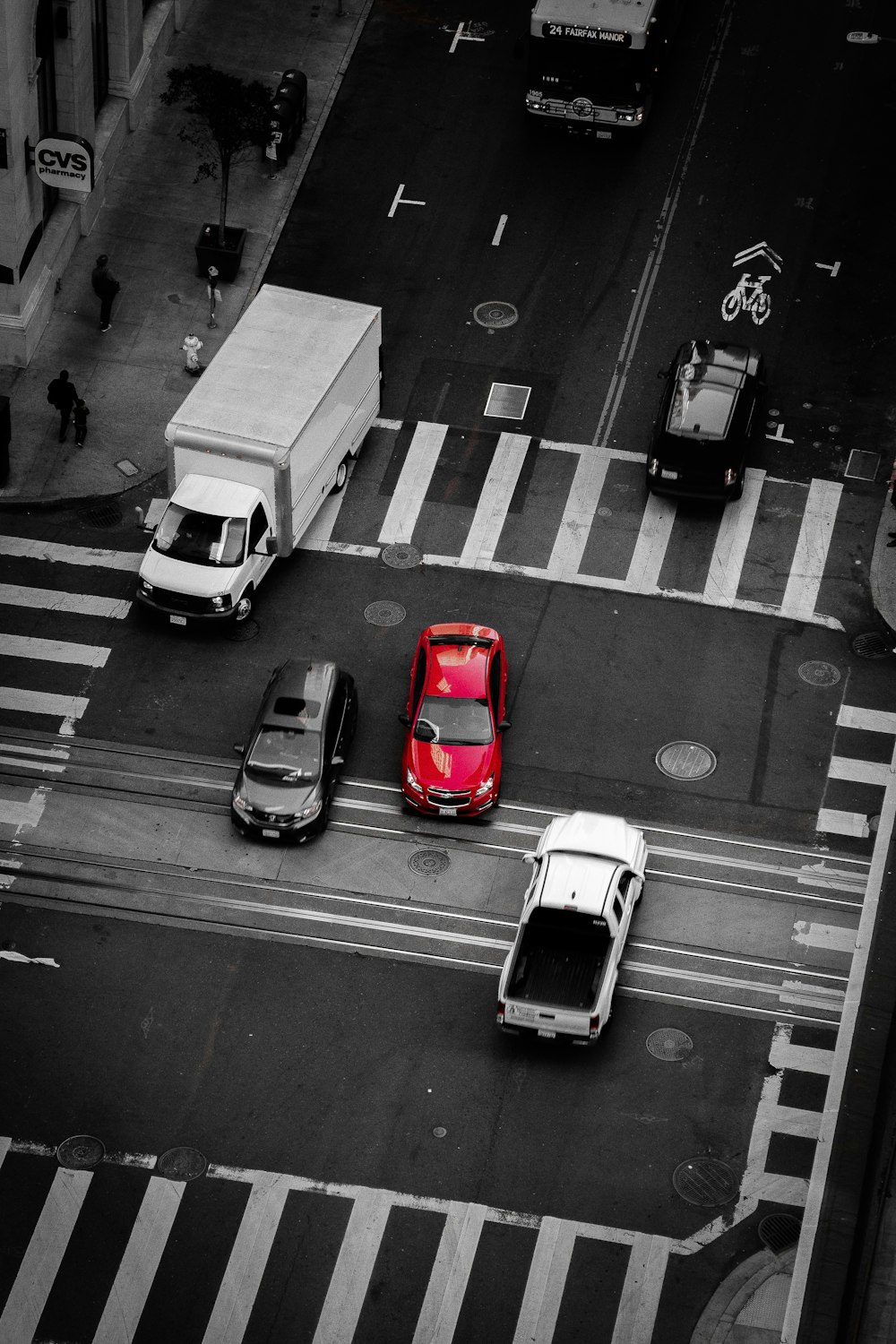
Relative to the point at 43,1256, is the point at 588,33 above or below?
above

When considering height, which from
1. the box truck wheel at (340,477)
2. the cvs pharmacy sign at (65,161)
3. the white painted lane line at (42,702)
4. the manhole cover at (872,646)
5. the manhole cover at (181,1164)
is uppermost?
the cvs pharmacy sign at (65,161)

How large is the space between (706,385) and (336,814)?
38.2 ft

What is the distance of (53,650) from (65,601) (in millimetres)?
1269

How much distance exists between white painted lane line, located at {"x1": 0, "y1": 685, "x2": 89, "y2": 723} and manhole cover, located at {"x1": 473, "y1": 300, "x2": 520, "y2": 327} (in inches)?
515

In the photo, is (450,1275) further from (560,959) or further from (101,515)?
(101,515)

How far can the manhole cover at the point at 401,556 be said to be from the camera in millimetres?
35906

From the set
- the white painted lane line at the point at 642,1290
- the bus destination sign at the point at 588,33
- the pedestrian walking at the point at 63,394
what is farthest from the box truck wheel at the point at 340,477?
the white painted lane line at the point at 642,1290

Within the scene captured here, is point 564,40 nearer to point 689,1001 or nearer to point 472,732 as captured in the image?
point 472,732

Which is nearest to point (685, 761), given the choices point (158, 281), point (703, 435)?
point (703, 435)

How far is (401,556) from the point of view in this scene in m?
36.1

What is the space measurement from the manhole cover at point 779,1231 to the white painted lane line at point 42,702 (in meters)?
14.1

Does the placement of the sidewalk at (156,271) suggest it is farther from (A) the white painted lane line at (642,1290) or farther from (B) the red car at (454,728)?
(A) the white painted lane line at (642,1290)

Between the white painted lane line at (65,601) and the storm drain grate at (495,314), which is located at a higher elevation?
the storm drain grate at (495,314)

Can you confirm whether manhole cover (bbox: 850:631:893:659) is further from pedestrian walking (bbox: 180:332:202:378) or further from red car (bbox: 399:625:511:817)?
pedestrian walking (bbox: 180:332:202:378)
